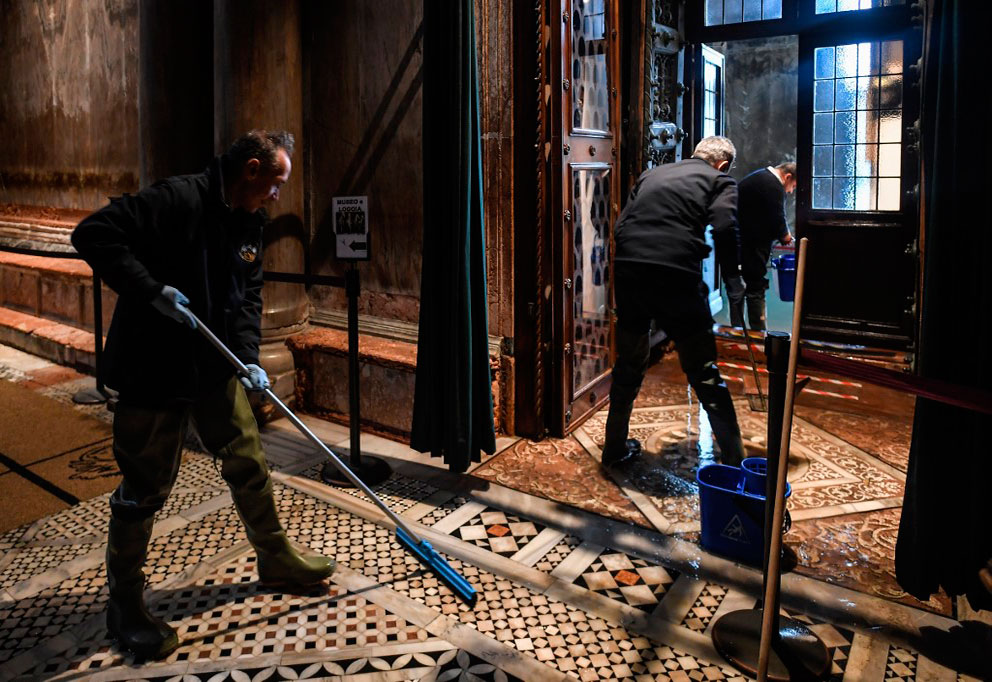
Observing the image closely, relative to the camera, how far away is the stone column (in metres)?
4.98

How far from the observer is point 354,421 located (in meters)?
4.23

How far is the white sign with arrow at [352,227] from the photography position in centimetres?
409

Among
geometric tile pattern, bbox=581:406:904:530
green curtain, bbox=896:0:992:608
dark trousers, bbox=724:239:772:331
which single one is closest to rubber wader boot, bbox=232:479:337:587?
geometric tile pattern, bbox=581:406:904:530

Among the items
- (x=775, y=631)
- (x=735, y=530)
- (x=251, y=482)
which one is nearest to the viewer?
(x=775, y=631)

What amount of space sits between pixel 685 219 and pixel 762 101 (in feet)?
40.9

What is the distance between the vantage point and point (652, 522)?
12.2 feet

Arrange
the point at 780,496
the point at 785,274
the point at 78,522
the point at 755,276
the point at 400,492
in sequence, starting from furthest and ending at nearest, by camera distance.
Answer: the point at 785,274
the point at 755,276
the point at 400,492
the point at 78,522
the point at 780,496

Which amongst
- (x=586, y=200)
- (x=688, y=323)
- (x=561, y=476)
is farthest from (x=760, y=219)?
(x=561, y=476)

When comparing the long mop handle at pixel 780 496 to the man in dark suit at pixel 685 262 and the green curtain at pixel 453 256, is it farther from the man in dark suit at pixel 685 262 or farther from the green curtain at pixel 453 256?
the green curtain at pixel 453 256

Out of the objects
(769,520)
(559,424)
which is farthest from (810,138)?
(769,520)

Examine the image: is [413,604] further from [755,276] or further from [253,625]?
[755,276]

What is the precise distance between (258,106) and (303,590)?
3.28 m

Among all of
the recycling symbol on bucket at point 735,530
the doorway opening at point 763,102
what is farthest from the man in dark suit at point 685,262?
the doorway opening at point 763,102

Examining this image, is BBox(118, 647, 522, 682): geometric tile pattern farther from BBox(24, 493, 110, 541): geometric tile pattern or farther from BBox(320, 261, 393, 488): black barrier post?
BBox(320, 261, 393, 488): black barrier post
